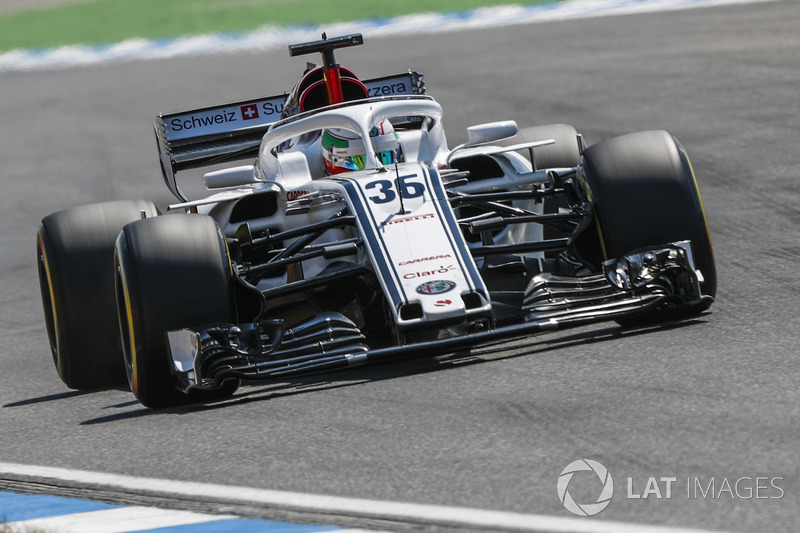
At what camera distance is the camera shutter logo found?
4.01 meters

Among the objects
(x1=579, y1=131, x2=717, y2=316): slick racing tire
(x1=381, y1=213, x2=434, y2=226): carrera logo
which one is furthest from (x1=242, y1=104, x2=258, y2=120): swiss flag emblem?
(x1=579, y1=131, x2=717, y2=316): slick racing tire

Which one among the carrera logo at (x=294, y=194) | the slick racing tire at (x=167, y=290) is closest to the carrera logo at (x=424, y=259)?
the slick racing tire at (x=167, y=290)

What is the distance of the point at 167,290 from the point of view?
20.3 feet

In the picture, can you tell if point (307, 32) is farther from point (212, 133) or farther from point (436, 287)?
point (436, 287)

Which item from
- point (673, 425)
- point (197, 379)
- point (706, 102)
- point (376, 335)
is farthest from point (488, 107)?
point (673, 425)

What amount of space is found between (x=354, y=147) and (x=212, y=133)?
6.50 feet

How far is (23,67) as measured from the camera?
920 inches

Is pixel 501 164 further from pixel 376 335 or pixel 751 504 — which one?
pixel 751 504

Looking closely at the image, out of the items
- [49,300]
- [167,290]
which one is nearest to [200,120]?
[49,300]

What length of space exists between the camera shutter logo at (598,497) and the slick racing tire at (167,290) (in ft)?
7.66

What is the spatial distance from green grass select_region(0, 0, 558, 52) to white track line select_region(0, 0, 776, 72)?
0.42m

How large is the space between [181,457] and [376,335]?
6.46ft

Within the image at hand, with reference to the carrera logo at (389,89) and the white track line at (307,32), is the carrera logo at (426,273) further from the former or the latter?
the white track line at (307,32)

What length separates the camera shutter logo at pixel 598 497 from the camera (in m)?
4.01
